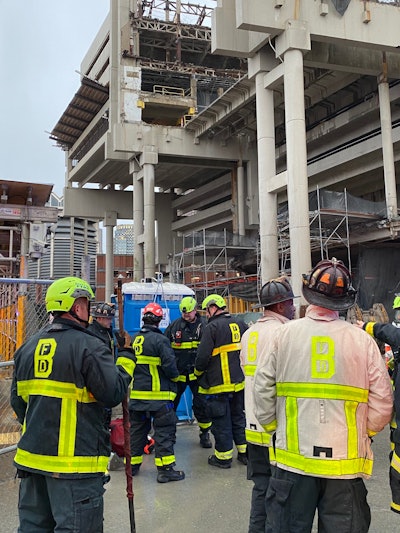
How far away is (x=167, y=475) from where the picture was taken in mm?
5215

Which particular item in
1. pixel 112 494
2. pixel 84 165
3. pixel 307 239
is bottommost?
pixel 112 494

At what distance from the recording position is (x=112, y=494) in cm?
479

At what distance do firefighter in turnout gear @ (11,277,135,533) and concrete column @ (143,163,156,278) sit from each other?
23122mm

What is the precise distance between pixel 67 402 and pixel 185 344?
4.03m

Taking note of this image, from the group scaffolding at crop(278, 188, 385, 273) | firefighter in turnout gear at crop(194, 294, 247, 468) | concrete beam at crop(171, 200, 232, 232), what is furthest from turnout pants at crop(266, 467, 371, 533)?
concrete beam at crop(171, 200, 232, 232)

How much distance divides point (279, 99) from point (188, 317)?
1843 centimetres

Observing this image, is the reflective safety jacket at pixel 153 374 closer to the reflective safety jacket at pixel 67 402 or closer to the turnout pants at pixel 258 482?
the turnout pants at pixel 258 482

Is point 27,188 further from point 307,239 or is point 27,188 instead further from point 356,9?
point 356,9

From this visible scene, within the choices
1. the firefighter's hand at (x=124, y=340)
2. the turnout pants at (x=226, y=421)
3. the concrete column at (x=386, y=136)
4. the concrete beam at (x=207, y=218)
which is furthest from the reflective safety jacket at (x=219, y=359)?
the concrete beam at (x=207, y=218)

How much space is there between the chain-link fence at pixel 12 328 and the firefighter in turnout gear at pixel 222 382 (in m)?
2.10

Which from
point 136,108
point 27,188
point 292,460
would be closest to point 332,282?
point 292,460

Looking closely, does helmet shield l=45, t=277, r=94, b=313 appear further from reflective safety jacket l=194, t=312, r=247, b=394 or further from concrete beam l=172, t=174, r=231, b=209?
concrete beam l=172, t=174, r=231, b=209

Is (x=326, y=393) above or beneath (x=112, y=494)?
above

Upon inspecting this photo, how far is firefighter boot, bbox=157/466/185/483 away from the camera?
17.0ft
